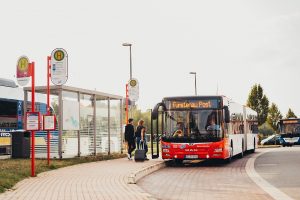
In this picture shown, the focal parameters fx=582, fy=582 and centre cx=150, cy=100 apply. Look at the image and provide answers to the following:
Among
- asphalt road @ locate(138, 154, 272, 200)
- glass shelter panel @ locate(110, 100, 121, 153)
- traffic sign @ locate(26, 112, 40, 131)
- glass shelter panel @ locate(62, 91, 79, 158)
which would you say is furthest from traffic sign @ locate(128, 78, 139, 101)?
traffic sign @ locate(26, 112, 40, 131)

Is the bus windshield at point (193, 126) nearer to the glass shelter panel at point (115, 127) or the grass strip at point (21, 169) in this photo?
the grass strip at point (21, 169)

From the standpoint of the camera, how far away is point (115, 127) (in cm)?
2867

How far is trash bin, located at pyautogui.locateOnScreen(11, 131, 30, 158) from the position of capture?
24797 millimetres

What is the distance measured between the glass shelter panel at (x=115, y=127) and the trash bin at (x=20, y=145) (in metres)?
4.68

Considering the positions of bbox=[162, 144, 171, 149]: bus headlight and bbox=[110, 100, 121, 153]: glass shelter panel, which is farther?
bbox=[110, 100, 121, 153]: glass shelter panel

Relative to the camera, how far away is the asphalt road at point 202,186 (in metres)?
11.8

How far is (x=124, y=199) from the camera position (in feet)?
33.6

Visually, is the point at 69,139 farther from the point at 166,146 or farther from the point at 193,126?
the point at 193,126

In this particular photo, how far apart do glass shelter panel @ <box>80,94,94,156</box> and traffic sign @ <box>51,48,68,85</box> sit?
5.35 meters

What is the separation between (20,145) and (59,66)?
6.28 m

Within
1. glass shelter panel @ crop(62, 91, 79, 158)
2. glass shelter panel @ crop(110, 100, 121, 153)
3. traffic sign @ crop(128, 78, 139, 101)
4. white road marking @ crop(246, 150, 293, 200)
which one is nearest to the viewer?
white road marking @ crop(246, 150, 293, 200)

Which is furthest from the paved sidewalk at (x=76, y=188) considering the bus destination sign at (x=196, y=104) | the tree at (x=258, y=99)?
the tree at (x=258, y=99)

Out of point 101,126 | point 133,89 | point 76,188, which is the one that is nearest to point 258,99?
point 133,89

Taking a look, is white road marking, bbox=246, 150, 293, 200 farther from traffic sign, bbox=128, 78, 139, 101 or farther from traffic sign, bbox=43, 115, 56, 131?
traffic sign, bbox=128, 78, 139, 101
